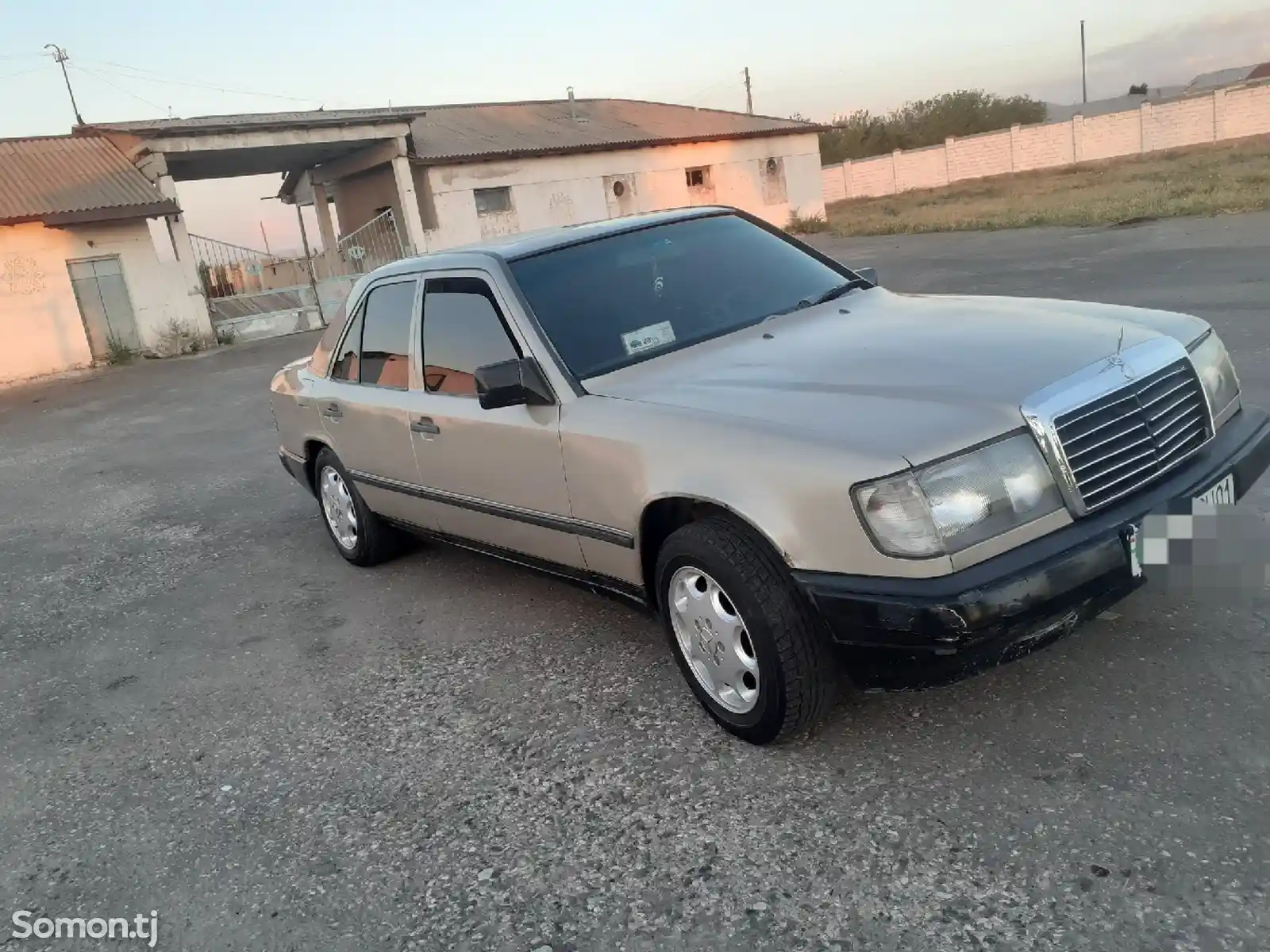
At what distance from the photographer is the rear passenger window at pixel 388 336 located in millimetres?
4699

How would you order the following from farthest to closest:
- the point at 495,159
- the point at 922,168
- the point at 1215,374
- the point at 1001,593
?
the point at 922,168, the point at 495,159, the point at 1215,374, the point at 1001,593

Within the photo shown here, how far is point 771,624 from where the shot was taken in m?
2.89

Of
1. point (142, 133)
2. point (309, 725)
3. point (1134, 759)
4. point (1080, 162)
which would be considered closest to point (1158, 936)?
point (1134, 759)

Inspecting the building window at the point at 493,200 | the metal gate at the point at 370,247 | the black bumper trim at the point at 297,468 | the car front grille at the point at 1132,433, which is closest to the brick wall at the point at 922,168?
the building window at the point at 493,200

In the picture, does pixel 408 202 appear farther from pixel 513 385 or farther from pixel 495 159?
pixel 513 385

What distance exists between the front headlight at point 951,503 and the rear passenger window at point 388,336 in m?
2.63

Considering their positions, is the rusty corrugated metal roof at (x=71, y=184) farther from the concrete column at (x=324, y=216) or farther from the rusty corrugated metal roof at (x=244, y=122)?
the concrete column at (x=324, y=216)

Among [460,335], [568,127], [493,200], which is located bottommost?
[460,335]

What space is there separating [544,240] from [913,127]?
64446mm

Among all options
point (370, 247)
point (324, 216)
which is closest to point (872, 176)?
point (324, 216)

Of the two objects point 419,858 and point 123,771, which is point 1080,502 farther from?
point 123,771

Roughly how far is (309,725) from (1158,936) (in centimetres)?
289

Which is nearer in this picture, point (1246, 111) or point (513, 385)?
point (513, 385)

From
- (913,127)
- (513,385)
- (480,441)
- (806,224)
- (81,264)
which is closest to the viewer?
(513,385)
